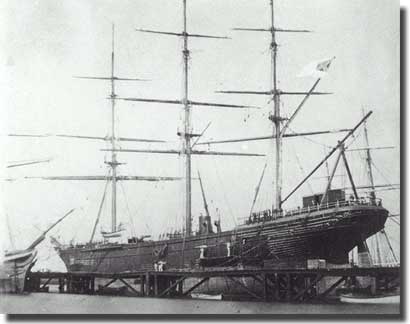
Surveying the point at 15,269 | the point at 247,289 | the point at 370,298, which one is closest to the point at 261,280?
the point at 247,289

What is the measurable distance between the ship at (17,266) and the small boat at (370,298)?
35.7 ft

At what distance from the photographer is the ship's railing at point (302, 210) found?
2431 centimetres

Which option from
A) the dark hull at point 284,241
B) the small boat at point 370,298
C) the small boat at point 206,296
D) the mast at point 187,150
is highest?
the mast at point 187,150

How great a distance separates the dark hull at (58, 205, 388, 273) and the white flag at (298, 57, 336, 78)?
17.3 ft

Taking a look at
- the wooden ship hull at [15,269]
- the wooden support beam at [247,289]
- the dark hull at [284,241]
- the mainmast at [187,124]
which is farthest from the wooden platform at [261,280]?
the mainmast at [187,124]

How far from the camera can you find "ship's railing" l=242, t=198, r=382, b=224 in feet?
79.8

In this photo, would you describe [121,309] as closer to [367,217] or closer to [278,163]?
[367,217]

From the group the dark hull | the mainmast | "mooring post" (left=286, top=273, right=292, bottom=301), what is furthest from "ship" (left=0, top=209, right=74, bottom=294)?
"mooring post" (left=286, top=273, right=292, bottom=301)

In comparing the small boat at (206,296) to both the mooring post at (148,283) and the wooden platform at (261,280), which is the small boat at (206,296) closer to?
the wooden platform at (261,280)

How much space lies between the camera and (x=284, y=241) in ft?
82.9

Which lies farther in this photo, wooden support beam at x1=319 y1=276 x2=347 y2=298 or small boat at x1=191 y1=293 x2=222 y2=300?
small boat at x1=191 y1=293 x2=222 y2=300

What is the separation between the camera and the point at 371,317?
17453mm

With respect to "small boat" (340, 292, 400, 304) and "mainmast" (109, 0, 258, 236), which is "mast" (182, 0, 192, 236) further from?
"small boat" (340, 292, 400, 304)

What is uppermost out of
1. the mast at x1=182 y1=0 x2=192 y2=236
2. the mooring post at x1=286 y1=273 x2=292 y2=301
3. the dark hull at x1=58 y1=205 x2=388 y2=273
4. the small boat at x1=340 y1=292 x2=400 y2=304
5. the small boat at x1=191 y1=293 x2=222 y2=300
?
the mast at x1=182 y1=0 x2=192 y2=236
